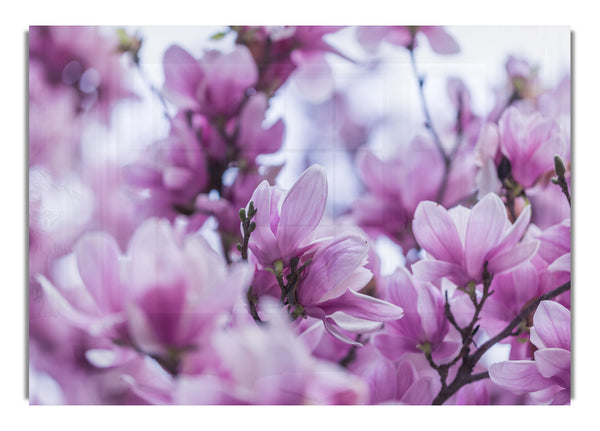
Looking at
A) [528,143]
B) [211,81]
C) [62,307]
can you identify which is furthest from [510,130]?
[62,307]

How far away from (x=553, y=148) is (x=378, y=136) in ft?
1.93

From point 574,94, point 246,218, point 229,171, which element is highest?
point 574,94

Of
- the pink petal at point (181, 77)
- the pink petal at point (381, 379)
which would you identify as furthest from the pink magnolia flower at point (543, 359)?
the pink petal at point (181, 77)

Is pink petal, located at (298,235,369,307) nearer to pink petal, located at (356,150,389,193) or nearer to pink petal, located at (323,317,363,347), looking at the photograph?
pink petal, located at (323,317,363,347)

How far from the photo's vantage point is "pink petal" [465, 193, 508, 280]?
1.89 metres

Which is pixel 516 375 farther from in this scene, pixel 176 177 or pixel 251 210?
pixel 176 177

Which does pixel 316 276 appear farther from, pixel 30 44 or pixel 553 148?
pixel 30 44

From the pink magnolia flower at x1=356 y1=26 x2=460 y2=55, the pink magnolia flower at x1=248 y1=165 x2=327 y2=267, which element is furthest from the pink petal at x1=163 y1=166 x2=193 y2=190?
the pink magnolia flower at x1=356 y1=26 x2=460 y2=55

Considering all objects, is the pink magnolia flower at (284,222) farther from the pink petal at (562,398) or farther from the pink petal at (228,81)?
the pink petal at (562,398)

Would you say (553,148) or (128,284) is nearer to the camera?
(128,284)

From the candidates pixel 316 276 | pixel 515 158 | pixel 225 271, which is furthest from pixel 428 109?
pixel 225 271

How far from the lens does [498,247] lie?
1.89 m

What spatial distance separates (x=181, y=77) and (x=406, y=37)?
0.75m

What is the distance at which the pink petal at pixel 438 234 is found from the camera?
1.90 metres
